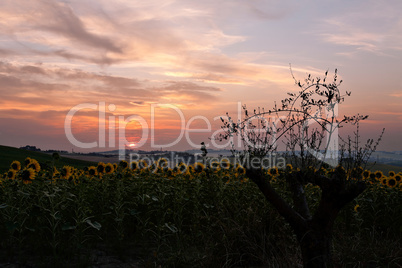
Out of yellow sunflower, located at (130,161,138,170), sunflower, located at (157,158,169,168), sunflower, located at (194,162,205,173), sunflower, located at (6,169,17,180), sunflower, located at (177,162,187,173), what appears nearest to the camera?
sunflower, located at (6,169,17,180)

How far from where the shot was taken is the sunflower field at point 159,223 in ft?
18.8

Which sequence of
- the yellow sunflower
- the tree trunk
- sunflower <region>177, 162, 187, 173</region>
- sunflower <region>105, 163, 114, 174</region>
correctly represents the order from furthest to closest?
sunflower <region>177, 162, 187, 173</region> → the yellow sunflower → sunflower <region>105, 163, 114, 174</region> → the tree trunk

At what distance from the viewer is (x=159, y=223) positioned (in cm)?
664

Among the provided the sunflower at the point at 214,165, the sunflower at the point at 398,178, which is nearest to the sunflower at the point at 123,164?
the sunflower at the point at 214,165

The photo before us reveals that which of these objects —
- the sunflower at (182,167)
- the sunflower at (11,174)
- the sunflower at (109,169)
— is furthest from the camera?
the sunflower at (182,167)

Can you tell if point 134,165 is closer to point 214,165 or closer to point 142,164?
point 142,164

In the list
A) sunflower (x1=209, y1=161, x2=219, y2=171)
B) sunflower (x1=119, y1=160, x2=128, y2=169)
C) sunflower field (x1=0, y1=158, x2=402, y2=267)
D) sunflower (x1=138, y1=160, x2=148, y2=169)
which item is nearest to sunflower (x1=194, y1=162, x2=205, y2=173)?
sunflower field (x1=0, y1=158, x2=402, y2=267)

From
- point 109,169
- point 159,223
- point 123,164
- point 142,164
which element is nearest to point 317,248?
point 159,223

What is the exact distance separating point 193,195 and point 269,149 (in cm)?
238

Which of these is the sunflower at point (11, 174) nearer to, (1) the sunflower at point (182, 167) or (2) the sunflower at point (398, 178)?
(1) the sunflower at point (182, 167)

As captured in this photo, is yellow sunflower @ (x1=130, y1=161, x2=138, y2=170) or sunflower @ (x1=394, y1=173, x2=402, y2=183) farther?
sunflower @ (x1=394, y1=173, x2=402, y2=183)

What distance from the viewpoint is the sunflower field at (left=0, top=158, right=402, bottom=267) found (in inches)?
226

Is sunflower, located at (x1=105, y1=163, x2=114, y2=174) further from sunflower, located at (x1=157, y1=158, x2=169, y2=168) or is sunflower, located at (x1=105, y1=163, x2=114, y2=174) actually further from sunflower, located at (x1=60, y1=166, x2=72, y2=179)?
sunflower, located at (x1=157, y1=158, x2=169, y2=168)

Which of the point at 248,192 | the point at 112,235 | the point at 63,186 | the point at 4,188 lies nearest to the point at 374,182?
the point at 248,192
